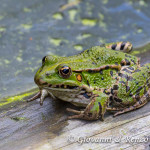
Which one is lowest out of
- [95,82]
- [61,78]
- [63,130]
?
[63,130]

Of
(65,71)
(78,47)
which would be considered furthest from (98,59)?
(78,47)

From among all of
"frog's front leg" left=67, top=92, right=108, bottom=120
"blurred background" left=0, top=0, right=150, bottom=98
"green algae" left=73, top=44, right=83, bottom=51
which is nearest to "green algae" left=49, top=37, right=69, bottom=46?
"blurred background" left=0, top=0, right=150, bottom=98

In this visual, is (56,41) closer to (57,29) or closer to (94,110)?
(57,29)

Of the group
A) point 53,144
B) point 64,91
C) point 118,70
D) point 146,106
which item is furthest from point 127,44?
point 53,144

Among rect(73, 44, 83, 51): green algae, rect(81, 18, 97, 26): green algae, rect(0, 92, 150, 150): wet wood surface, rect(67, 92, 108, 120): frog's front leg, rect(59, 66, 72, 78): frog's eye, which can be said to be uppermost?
rect(59, 66, 72, 78): frog's eye

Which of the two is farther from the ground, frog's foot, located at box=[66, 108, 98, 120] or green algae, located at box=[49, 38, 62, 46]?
green algae, located at box=[49, 38, 62, 46]

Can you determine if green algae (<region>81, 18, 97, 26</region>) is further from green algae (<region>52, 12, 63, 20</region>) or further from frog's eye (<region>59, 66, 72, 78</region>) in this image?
frog's eye (<region>59, 66, 72, 78</region>)

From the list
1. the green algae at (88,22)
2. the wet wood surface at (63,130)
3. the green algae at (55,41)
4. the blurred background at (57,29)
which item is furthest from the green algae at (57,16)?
the wet wood surface at (63,130)
